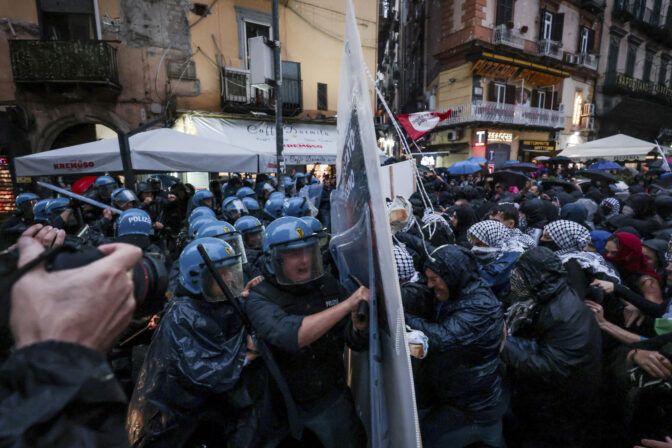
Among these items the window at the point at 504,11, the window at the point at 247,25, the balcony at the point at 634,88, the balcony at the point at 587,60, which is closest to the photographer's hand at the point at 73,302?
the window at the point at 247,25

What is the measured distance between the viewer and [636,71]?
25.1 metres

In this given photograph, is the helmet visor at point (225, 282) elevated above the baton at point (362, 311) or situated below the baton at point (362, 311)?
below

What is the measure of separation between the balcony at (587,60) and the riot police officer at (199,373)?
2743 centimetres

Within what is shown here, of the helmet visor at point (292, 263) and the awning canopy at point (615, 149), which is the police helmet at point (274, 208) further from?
the awning canopy at point (615, 149)

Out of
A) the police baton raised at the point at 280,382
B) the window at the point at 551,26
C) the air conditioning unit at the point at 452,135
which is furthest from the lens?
the air conditioning unit at the point at 452,135

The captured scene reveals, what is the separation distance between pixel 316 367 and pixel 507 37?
2288cm

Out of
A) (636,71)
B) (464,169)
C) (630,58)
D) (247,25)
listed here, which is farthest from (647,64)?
(247,25)

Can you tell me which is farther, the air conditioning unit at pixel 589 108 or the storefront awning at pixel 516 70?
the air conditioning unit at pixel 589 108

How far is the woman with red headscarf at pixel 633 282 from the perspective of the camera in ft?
7.24

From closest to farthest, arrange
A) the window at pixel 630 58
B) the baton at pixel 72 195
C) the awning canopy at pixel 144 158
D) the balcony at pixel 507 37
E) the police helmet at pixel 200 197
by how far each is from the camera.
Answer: the baton at pixel 72 195
the awning canopy at pixel 144 158
the police helmet at pixel 200 197
the balcony at pixel 507 37
the window at pixel 630 58

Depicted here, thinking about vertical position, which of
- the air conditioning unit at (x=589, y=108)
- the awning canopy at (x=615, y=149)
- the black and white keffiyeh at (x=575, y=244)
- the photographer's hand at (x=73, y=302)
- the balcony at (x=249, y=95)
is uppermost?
the air conditioning unit at (x=589, y=108)

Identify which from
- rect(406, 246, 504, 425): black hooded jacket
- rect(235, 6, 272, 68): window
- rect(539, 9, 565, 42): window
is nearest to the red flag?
rect(406, 246, 504, 425): black hooded jacket

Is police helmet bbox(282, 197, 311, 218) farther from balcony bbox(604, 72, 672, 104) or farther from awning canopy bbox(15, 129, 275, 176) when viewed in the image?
balcony bbox(604, 72, 672, 104)

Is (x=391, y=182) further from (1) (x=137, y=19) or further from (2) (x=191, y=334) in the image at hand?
(1) (x=137, y=19)
